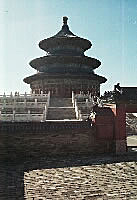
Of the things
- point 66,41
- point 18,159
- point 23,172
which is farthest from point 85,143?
point 66,41

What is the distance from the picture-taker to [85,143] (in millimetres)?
10742

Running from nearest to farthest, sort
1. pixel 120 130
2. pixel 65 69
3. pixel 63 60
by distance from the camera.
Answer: pixel 120 130
pixel 65 69
pixel 63 60

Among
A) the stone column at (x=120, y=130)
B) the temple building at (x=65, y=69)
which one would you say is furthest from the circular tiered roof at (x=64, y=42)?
the stone column at (x=120, y=130)

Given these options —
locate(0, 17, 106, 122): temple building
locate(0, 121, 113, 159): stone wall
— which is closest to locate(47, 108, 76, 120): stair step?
locate(0, 121, 113, 159): stone wall

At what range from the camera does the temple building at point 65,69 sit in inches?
987

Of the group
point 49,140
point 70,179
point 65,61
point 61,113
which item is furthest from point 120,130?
point 65,61

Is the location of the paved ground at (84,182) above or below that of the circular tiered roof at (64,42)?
below

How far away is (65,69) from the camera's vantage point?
85.3ft

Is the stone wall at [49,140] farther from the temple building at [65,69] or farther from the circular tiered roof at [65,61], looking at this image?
the circular tiered roof at [65,61]

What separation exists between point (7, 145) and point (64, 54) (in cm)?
1822

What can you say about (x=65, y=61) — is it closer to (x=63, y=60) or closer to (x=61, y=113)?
(x=63, y=60)

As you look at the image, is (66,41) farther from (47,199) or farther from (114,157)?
(47,199)

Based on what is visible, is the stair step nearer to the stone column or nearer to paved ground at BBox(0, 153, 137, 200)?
the stone column

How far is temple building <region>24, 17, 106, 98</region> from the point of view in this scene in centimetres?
2508
